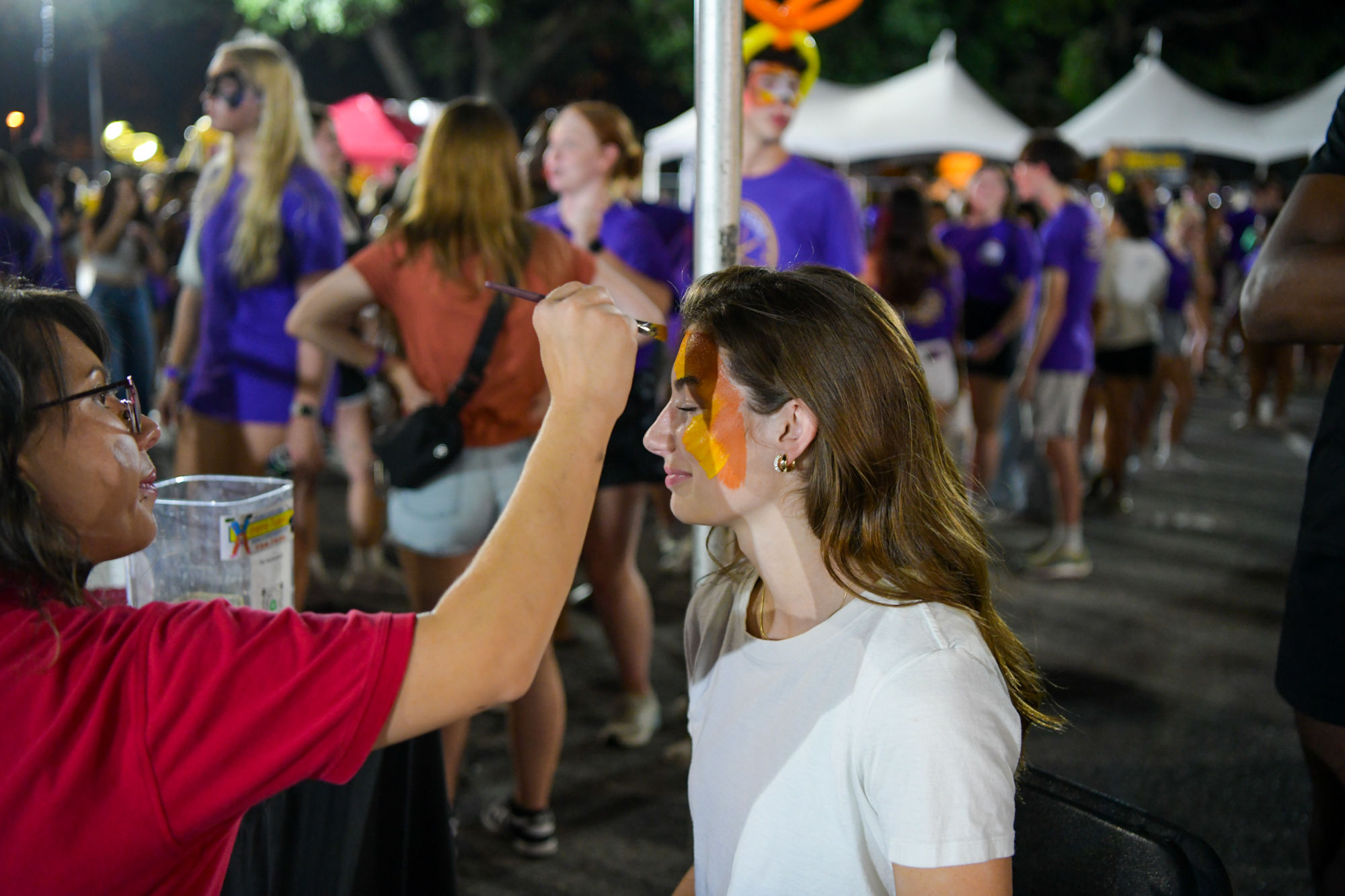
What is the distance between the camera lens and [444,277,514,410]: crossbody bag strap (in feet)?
8.51

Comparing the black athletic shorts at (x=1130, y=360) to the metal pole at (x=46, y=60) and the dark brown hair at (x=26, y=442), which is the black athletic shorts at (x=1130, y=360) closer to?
the metal pole at (x=46, y=60)

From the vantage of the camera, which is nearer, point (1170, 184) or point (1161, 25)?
point (1170, 184)

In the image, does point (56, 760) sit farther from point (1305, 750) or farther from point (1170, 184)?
point (1170, 184)

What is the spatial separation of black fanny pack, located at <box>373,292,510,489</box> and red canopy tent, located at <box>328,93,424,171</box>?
32.6 feet

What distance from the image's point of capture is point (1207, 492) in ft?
23.5

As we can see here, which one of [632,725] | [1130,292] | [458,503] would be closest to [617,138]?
[458,503]

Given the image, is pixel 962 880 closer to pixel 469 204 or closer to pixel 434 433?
pixel 434 433

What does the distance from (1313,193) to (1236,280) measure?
38.0 feet

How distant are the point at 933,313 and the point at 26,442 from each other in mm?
4191

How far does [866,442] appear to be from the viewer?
1391mm

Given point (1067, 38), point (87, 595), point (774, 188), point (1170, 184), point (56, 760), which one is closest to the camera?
point (56, 760)

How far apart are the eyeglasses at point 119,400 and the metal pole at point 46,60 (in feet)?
5.63

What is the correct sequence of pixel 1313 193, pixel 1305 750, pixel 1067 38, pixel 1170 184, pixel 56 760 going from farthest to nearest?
pixel 1067 38, pixel 1170 184, pixel 1305 750, pixel 1313 193, pixel 56 760

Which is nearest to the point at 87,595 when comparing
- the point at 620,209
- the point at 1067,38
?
the point at 620,209
